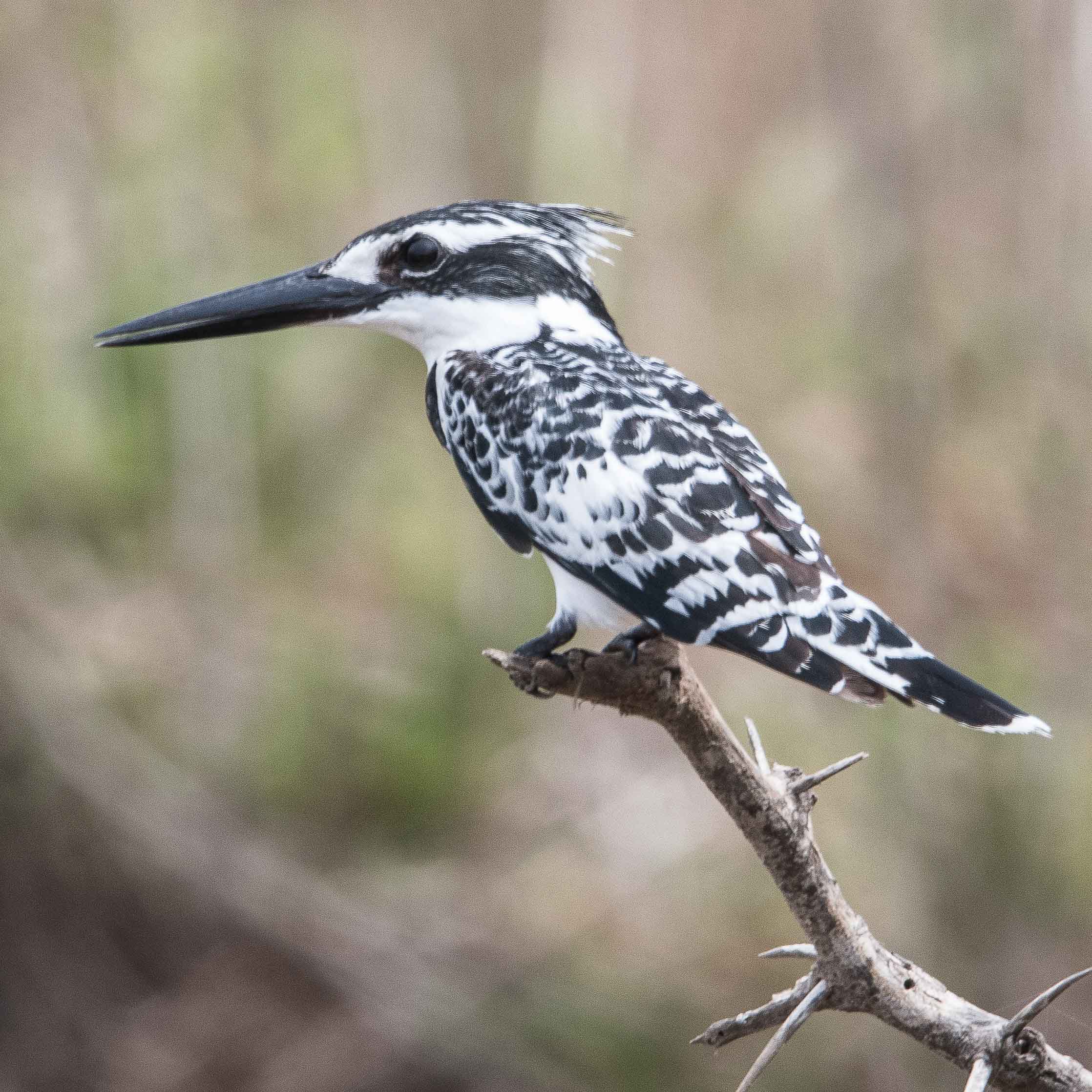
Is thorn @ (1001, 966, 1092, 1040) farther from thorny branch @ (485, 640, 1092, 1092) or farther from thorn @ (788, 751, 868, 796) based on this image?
thorn @ (788, 751, 868, 796)

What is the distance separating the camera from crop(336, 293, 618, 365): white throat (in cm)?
272

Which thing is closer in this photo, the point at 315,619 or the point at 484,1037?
the point at 484,1037

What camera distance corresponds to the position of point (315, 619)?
5.45m

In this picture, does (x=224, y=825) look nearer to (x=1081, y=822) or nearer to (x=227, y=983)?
(x=227, y=983)

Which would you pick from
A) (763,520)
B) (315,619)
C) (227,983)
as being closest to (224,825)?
(227,983)

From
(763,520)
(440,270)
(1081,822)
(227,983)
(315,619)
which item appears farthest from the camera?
(315,619)

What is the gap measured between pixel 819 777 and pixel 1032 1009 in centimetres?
34

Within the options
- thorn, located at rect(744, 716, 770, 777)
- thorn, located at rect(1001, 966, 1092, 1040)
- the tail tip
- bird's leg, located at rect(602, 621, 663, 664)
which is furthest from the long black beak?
thorn, located at rect(1001, 966, 1092, 1040)

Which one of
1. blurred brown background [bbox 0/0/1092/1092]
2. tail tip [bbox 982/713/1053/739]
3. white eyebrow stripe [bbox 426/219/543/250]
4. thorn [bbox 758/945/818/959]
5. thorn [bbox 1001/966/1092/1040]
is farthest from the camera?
blurred brown background [bbox 0/0/1092/1092]

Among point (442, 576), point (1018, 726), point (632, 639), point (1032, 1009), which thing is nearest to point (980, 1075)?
point (1032, 1009)

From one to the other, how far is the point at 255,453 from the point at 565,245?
2.53 m

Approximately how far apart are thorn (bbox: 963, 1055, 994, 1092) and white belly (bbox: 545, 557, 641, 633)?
3.34 feet

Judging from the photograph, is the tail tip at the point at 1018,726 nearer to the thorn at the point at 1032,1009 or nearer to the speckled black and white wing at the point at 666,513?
the speckled black and white wing at the point at 666,513

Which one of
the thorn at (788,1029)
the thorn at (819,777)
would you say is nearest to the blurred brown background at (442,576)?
the thorn at (819,777)
